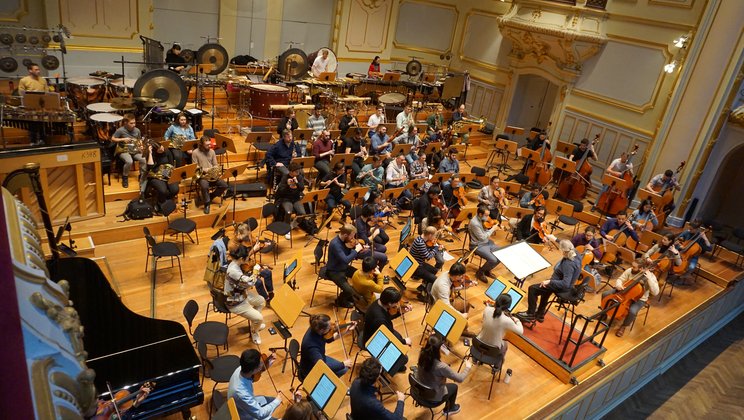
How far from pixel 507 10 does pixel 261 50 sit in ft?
23.8

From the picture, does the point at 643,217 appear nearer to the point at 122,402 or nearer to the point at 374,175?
the point at 374,175

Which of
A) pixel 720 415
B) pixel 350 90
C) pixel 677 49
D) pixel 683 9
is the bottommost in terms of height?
pixel 720 415

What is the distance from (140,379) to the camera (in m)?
3.99

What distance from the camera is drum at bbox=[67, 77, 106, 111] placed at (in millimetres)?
9339

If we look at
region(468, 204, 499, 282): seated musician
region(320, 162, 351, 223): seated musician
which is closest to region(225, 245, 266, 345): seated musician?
region(320, 162, 351, 223): seated musician

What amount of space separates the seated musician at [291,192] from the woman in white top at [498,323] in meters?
3.96

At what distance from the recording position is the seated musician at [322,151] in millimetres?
9555

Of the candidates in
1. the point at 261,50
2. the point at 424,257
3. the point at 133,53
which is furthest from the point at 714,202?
the point at 133,53

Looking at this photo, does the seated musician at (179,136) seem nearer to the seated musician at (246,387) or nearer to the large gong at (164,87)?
the large gong at (164,87)

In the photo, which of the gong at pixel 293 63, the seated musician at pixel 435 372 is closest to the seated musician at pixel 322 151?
the gong at pixel 293 63

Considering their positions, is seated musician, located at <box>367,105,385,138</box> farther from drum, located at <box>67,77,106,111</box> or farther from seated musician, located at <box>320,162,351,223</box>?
drum, located at <box>67,77,106,111</box>

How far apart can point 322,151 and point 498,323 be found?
5.32 meters

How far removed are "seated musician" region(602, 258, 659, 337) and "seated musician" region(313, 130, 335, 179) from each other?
5.37 metres

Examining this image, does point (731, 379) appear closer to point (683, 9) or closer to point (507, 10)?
point (683, 9)
